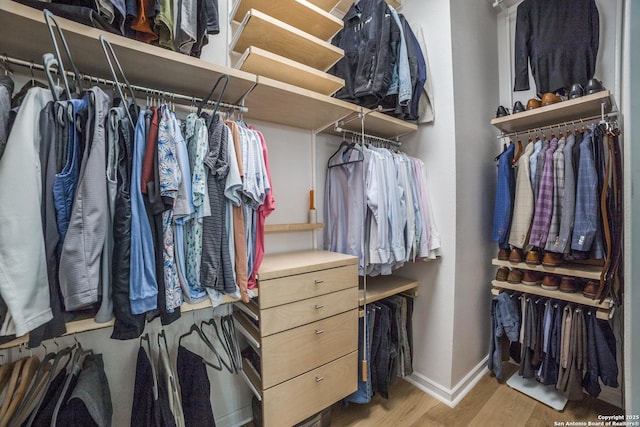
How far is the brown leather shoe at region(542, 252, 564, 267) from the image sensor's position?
1450 mm

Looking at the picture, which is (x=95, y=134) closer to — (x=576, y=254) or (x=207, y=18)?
(x=207, y=18)

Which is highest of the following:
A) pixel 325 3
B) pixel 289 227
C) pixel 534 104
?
pixel 325 3

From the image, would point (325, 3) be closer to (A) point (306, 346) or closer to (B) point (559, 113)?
(B) point (559, 113)

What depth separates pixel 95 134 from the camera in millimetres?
709

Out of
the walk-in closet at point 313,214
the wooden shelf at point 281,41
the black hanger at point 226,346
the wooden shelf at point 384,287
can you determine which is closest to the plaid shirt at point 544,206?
the walk-in closet at point 313,214

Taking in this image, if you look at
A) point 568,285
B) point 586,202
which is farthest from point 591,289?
point 586,202

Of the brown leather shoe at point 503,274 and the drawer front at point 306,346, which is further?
the brown leather shoe at point 503,274

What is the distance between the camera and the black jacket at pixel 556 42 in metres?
1.49

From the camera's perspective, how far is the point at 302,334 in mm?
1112

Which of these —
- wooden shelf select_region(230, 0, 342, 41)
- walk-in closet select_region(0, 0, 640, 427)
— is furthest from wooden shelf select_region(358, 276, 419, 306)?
wooden shelf select_region(230, 0, 342, 41)

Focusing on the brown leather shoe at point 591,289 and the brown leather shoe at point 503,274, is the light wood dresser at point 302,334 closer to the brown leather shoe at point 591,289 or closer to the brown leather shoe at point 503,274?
the brown leather shoe at point 503,274

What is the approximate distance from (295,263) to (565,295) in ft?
5.05

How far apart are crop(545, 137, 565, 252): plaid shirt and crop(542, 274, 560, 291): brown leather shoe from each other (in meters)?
0.24

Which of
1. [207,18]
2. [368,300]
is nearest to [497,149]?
[368,300]
